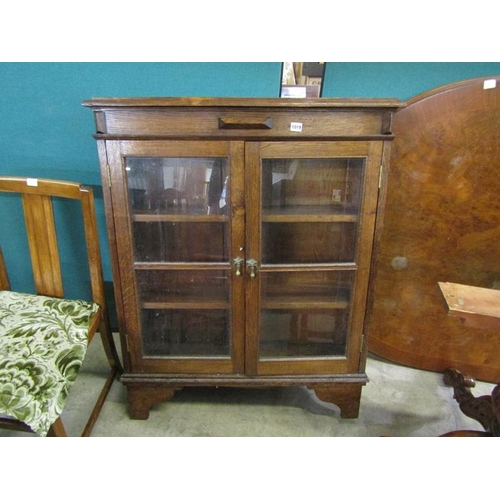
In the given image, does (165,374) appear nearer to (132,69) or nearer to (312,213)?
(312,213)

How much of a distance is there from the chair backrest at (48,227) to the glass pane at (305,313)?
695 millimetres

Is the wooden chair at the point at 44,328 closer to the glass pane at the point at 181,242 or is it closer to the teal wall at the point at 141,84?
the glass pane at the point at 181,242

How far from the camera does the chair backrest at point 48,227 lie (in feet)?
4.25

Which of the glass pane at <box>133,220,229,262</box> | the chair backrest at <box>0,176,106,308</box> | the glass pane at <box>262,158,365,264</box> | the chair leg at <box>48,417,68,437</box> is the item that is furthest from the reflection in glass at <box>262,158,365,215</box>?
the chair leg at <box>48,417,68,437</box>

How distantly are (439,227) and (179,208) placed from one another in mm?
1164

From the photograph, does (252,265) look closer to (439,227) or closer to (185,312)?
(185,312)

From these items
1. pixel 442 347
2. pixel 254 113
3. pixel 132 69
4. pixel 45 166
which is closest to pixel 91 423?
pixel 45 166

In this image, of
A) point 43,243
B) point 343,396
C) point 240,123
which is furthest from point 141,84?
point 343,396

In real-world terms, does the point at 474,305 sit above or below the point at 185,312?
above

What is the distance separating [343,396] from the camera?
4.64 feet

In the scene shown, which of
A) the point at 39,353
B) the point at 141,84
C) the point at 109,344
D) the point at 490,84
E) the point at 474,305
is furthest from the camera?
the point at 109,344

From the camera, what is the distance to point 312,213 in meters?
1.23

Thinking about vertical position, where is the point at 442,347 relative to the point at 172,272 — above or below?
below

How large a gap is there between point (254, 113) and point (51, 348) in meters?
1.04
